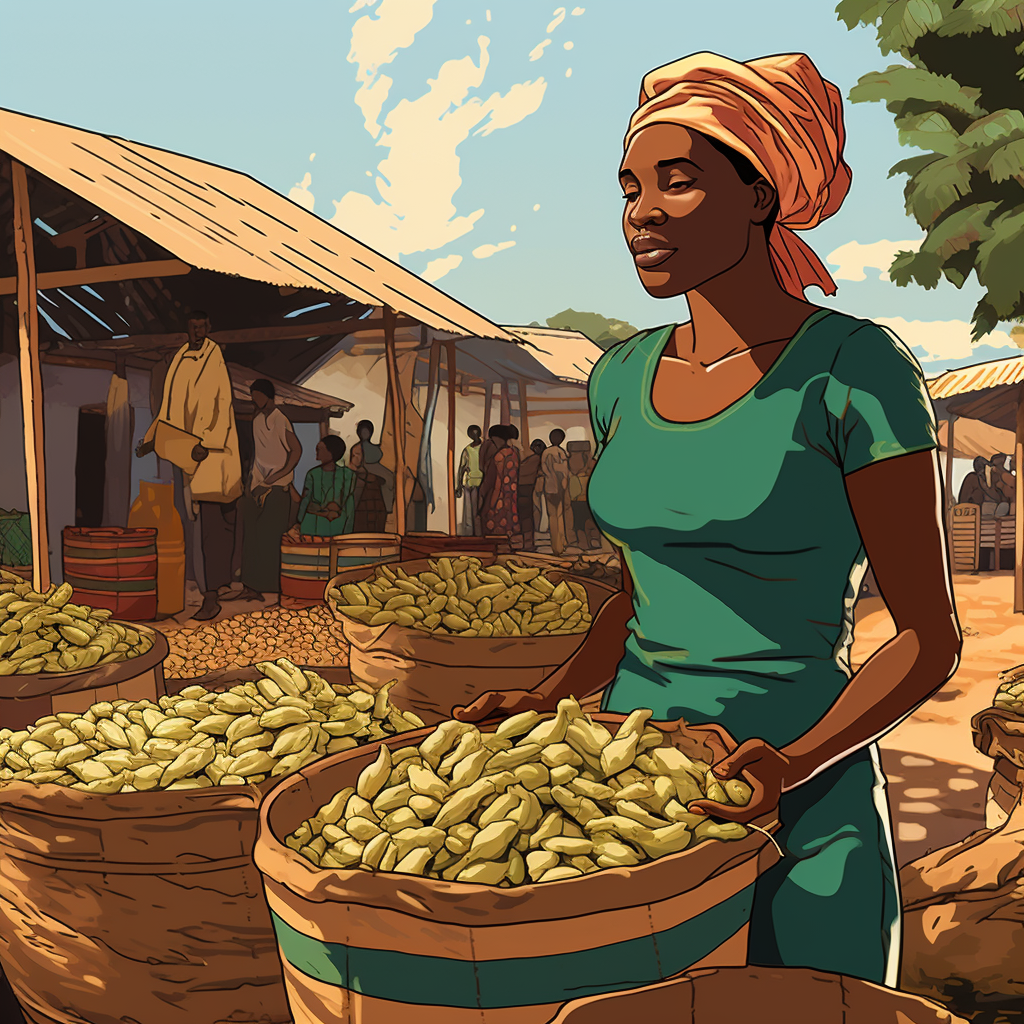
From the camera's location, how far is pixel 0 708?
2965 millimetres

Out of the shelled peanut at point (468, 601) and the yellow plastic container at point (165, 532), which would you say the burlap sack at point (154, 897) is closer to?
the shelled peanut at point (468, 601)

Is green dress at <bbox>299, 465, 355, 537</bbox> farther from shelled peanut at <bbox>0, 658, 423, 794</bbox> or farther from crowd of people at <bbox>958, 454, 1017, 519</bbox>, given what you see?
crowd of people at <bbox>958, 454, 1017, 519</bbox>

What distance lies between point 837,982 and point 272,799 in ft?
2.73

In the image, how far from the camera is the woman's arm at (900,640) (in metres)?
1.30

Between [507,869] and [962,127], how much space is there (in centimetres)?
1127

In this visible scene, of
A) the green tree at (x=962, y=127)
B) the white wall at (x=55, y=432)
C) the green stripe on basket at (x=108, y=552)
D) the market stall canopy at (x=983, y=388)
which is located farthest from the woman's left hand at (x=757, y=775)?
the market stall canopy at (x=983, y=388)

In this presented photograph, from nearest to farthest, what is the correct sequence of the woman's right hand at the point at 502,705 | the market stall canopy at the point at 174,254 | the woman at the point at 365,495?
the woman's right hand at the point at 502,705 < the market stall canopy at the point at 174,254 < the woman at the point at 365,495

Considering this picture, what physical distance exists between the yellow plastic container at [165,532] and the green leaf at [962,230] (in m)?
8.34

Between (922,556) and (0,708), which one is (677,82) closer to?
(922,556)

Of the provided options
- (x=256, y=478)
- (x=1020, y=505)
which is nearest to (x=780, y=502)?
(x=256, y=478)

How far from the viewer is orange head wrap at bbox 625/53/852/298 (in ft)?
4.74

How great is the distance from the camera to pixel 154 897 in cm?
184

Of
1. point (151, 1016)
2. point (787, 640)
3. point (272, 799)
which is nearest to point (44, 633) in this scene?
point (151, 1016)

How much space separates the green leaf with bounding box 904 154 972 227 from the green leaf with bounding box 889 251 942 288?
0.53 metres
